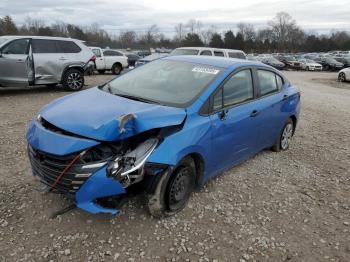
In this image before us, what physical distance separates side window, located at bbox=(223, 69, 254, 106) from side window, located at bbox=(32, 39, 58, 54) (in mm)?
7537

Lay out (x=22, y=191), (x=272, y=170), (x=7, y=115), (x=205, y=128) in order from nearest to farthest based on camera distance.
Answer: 1. (x=205, y=128)
2. (x=22, y=191)
3. (x=272, y=170)
4. (x=7, y=115)

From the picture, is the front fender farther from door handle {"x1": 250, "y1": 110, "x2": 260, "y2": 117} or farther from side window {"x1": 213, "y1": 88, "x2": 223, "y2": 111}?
door handle {"x1": 250, "y1": 110, "x2": 260, "y2": 117}

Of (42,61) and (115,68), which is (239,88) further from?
(115,68)

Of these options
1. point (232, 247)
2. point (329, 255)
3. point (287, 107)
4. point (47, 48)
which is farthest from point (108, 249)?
point (47, 48)

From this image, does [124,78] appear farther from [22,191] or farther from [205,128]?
[22,191]

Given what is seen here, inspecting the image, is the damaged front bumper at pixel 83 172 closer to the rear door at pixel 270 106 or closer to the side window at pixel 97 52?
the rear door at pixel 270 106

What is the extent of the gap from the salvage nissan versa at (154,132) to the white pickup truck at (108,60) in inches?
611

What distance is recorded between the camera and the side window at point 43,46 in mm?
10117

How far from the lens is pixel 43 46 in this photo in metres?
10.3

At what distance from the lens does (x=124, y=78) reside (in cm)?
477

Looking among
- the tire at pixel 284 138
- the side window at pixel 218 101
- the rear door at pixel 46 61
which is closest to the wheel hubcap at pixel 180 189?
the side window at pixel 218 101

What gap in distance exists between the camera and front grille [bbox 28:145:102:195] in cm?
305

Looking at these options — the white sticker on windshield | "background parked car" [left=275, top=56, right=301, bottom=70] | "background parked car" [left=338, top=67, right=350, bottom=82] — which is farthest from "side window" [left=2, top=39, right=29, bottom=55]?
"background parked car" [left=275, top=56, right=301, bottom=70]

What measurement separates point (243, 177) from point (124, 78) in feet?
7.10
